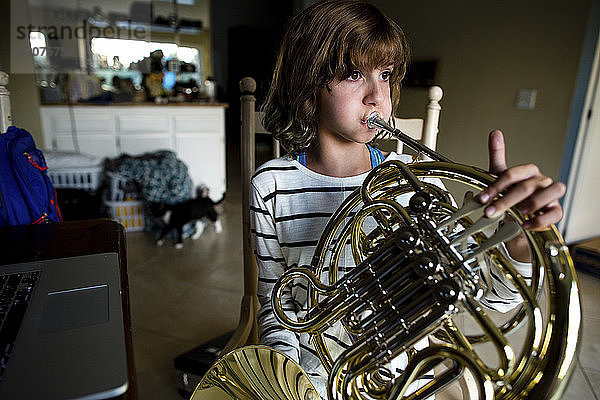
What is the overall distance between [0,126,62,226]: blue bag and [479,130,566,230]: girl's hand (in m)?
1.14

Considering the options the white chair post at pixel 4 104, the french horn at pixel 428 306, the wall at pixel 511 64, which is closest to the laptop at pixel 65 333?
the french horn at pixel 428 306

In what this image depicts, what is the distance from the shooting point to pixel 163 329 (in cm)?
167

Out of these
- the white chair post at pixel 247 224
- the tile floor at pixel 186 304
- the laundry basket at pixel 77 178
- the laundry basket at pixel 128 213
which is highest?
the white chair post at pixel 247 224

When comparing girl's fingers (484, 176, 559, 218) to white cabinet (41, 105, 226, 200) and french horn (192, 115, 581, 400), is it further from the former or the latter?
white cabinet (41, 105, 226, 200)

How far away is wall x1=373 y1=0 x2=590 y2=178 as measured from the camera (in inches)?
78.7

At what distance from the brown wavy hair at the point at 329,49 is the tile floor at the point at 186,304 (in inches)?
38.9

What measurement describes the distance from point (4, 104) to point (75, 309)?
0.72m

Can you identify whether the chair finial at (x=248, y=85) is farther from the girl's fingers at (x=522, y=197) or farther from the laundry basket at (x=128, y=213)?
the laundry basket at (x=128, y=213)

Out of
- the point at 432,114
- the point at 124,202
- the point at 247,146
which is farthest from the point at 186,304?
the point at 432,114

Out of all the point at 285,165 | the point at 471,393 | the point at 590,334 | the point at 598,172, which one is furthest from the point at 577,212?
the point at 285,165

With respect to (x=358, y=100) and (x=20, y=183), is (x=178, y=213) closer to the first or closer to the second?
(x=20, y=183)

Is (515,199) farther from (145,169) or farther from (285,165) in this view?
(145,169)

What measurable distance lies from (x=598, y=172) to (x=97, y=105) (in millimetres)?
3114

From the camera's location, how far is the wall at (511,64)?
200 centimetres
